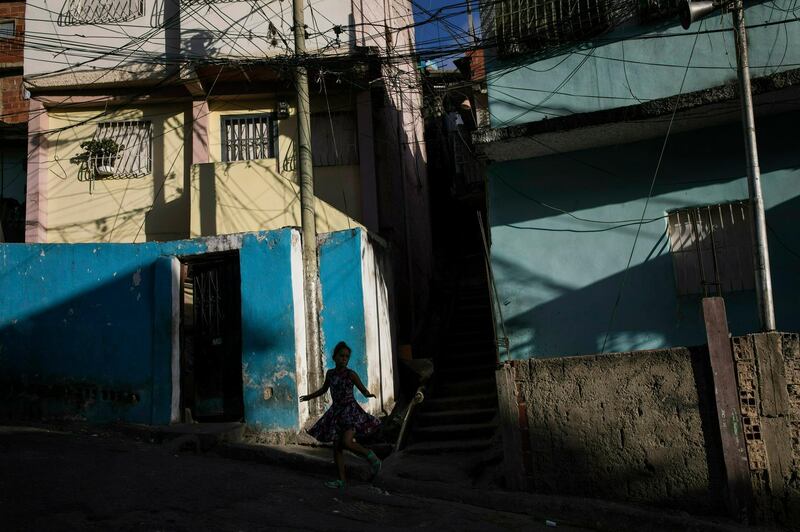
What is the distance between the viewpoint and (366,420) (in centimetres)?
743

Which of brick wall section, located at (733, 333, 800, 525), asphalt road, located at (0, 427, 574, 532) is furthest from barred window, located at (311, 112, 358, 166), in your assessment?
brick wall section, located at (733, 333, 800, 525)

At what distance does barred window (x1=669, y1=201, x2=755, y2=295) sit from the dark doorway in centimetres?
600

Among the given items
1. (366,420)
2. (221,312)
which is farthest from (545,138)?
(221,312)

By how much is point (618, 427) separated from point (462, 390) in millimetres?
4429

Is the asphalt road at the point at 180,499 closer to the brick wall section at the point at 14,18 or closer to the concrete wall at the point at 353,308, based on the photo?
the concrete wall at the point at 353,308

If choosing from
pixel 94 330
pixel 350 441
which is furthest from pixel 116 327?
pixel 350 441

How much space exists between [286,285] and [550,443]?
14.6 feet

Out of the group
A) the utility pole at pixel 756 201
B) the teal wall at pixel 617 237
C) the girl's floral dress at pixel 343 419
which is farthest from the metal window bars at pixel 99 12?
the utility pole at pixel 756 201

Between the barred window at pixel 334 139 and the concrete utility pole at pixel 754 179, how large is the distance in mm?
6986

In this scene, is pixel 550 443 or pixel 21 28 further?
pixel 21 28

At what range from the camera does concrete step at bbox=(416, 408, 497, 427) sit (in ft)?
32.8

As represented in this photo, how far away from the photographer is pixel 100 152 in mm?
13719

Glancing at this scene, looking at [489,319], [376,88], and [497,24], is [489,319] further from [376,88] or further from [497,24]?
[497,24]

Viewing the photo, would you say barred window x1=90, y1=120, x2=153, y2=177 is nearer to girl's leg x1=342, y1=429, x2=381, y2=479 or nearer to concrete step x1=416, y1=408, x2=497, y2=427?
concrete step x1=416, y1=408, x2=497, y2=427
